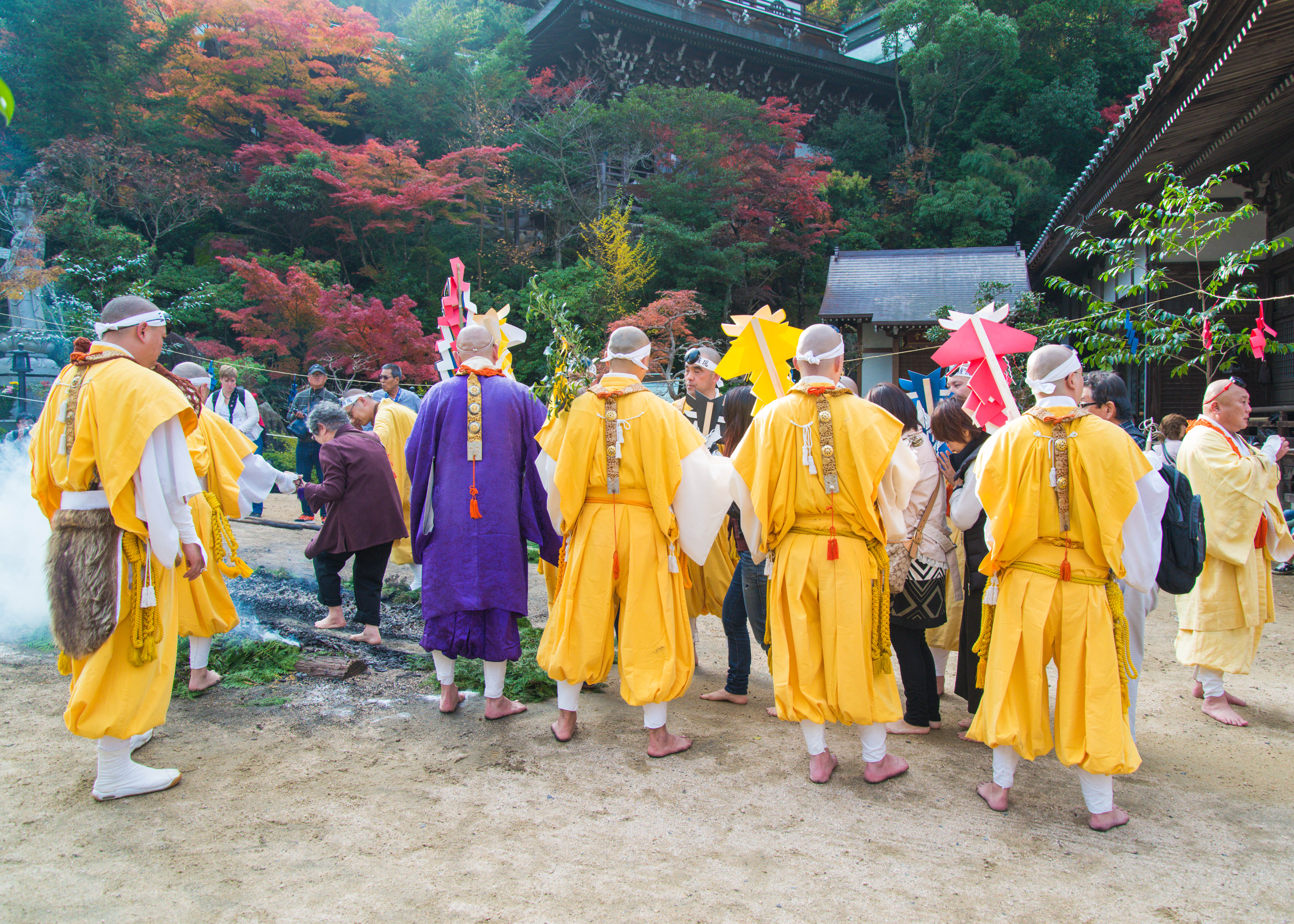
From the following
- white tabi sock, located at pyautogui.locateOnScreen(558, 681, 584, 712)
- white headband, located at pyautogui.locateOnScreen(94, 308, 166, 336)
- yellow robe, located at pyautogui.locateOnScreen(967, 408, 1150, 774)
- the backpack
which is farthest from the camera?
white tabi sock, located at pyautogui.locateOnScreen(558, 681, 584, 712)

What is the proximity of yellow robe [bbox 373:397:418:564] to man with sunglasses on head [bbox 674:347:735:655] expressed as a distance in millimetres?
2116

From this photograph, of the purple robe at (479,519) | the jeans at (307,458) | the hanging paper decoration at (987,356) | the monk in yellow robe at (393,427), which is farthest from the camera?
the jeans at (307,458)

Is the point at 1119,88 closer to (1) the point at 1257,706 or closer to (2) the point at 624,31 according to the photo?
(2) the point at 624,31

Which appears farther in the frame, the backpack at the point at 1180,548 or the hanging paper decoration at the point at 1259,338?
the hanging paper decoration at the point at 1259,338

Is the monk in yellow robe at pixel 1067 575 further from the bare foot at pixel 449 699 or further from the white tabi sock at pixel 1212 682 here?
the bare foot at pixel 449 699

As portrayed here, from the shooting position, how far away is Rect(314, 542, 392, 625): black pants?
15.9 ft

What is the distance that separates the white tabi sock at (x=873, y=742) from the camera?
3.05m

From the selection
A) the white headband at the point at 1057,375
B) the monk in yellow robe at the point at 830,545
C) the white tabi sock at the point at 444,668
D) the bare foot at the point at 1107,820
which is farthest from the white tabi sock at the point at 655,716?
the white headband at the point at 1057,375

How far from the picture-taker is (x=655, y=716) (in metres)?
3.31

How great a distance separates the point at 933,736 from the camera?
3.57 metres

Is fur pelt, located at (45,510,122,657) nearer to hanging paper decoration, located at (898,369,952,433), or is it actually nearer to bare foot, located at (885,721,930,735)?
bare foot, located at (885,721,930,735)

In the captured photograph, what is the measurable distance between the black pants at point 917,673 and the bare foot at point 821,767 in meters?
0.62

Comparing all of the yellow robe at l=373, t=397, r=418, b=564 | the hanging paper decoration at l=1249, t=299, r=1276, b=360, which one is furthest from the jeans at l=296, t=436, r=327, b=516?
the hanging paper decoration at l=1249, t=299, r=1276, b=360

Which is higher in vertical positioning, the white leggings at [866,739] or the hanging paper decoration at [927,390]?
the hanging paper decoration at [927,390]
